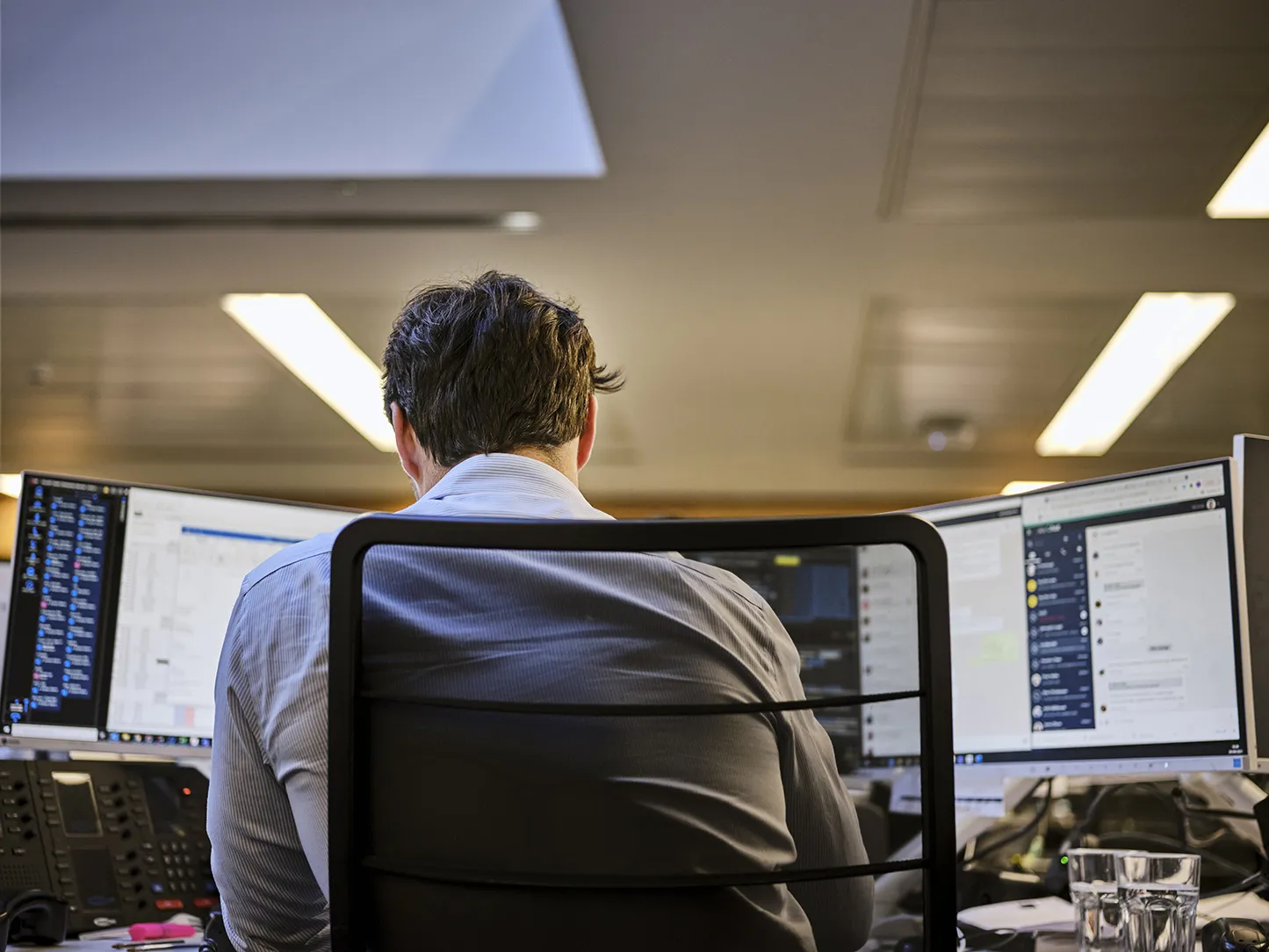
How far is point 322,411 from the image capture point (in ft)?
19.6

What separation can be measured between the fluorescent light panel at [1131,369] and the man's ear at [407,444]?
393 cm

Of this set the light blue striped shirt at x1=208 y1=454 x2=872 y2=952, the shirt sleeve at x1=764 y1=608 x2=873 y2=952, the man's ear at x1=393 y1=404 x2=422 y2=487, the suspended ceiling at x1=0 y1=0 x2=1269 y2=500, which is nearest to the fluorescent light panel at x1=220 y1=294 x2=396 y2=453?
the suspended ceiling at x1=0 y1=0 x2=1269 y2=500

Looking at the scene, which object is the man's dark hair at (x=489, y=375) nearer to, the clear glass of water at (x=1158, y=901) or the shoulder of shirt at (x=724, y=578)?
the shoulder of shirt at (x=724, y=578)

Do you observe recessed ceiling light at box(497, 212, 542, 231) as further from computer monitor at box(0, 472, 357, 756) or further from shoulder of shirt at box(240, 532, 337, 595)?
shoulder of shirt at box(240, 532, 337, 595)

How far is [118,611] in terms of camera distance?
175cm

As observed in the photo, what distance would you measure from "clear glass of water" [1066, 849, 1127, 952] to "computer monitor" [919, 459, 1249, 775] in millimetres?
275

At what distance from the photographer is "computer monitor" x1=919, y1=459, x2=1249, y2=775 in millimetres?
1527

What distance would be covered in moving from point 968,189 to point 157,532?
276 centimetres

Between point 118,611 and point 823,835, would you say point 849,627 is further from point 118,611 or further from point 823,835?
point 118,611

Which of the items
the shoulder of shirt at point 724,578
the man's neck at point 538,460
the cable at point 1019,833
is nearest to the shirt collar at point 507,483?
the man's neck at point 538,460

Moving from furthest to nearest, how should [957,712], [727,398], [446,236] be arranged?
[727,398]
[446,236]
[957,712]

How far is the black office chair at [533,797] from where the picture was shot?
2.65ft

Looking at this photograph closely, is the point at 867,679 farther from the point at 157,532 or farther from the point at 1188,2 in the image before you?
the point at 1188,2

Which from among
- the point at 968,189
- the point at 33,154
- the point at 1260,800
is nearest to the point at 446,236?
the point at 33,154
